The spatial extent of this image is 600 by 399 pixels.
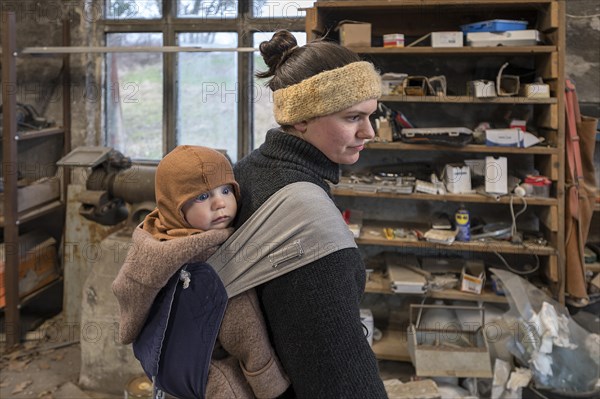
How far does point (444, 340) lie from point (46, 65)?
3055 mm

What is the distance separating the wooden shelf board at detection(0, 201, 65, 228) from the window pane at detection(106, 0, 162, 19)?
4.26ft

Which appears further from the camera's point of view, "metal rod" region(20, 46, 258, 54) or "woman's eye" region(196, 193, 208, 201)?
"metal rod" region(20, 46, 258, 54)

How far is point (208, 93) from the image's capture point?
340cm

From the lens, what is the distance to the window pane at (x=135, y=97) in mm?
3459

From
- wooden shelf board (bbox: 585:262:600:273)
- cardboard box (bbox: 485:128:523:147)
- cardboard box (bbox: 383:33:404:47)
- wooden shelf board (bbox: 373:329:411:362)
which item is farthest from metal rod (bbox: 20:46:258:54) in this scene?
wooden shelf board (bbox: 585:262:600:273)

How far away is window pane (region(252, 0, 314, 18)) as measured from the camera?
316 centimetres

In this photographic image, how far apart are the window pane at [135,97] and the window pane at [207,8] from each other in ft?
0.77

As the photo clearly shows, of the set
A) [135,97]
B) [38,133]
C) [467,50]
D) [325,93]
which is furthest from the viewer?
[135,97]

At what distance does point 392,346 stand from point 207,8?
2.39 meters

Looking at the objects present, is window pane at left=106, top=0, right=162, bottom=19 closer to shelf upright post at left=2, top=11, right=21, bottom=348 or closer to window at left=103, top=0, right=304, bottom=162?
window at left=103, top=0, right=304, bottom=162

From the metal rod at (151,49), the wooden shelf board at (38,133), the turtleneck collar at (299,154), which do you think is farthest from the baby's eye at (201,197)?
the wooden shelf board at (38,133)

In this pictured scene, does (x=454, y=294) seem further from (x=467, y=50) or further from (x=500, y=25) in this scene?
(x=500, y=25)

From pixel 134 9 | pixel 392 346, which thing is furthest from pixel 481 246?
pixel 134 9

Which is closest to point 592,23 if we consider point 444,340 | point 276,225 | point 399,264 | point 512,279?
point 512,279
